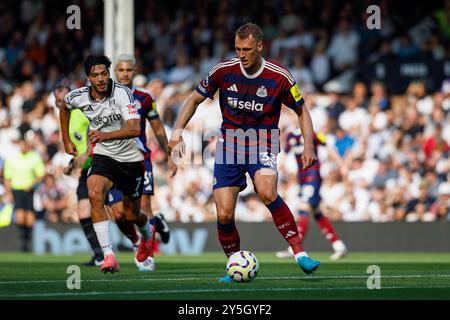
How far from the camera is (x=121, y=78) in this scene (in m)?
13.1

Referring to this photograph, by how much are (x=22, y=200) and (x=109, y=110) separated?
8669 millimetres

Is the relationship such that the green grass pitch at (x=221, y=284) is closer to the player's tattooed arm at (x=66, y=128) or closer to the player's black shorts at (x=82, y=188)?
the player's black shorts at (x=82, y=188)

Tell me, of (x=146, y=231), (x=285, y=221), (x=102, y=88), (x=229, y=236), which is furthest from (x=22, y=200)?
(x=285, y=221)

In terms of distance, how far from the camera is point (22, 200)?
19.9 m

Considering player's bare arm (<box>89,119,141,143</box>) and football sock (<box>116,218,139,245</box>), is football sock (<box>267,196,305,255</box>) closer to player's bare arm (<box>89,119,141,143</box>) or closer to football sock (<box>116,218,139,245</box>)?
player's bare arm (<box>89,119,141,143</box>)

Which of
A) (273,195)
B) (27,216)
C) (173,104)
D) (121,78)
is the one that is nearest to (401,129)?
(173,104)

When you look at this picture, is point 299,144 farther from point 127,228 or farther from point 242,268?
point 242,268

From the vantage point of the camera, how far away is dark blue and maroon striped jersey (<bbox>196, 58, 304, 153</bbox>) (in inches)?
424

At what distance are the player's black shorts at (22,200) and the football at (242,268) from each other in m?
9.93

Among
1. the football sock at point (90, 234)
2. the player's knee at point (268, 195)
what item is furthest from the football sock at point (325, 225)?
the player's knee at point (268, 195)

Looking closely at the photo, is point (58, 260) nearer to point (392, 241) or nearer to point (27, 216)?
point (27, 216)

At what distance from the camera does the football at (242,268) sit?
1046cm

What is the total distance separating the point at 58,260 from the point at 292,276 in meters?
5.27

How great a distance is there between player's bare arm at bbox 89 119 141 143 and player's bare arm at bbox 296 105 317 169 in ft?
5.63
